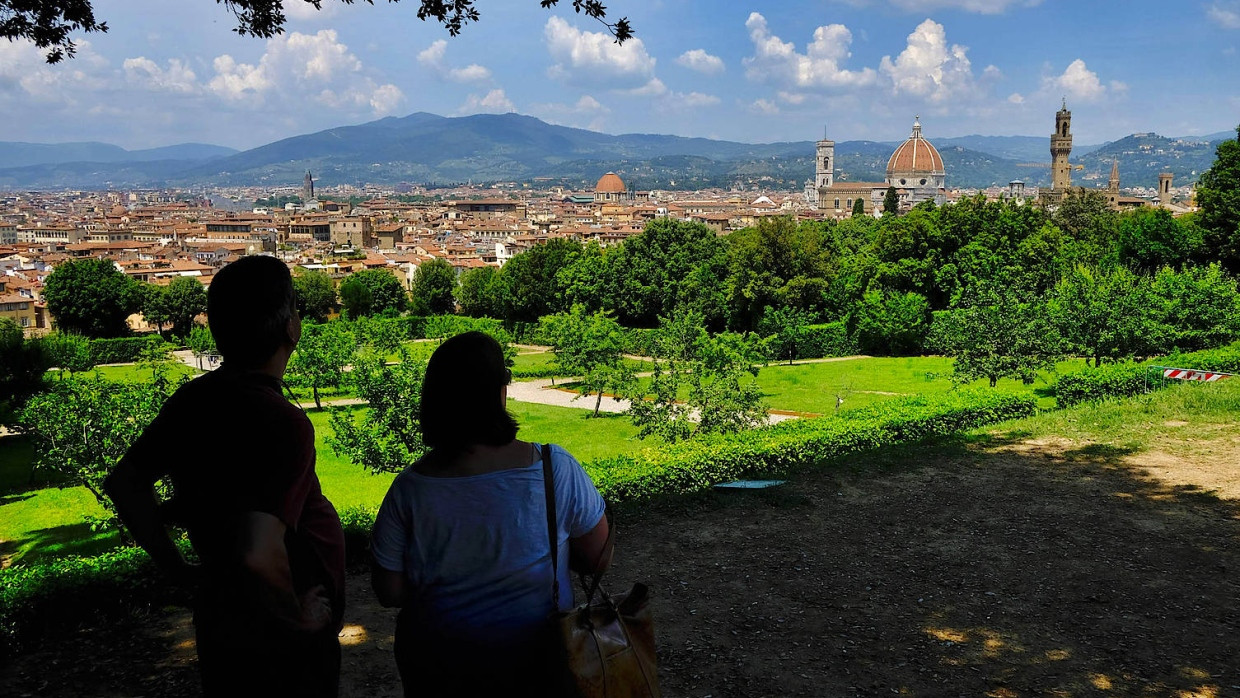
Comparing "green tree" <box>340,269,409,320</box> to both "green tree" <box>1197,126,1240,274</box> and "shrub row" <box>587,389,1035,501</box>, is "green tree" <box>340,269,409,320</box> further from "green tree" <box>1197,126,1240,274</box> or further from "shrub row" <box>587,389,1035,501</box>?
"shrub row" <box>587,389,1035,501</box>

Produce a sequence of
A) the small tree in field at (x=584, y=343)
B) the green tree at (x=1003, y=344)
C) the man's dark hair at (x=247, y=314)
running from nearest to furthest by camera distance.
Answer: the man's dark hair at (x=247, y=314)
the green tree at (x=1003, y=344)
the small tree in field at (x=584, y=343)

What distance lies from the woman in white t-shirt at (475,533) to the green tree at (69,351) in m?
36.1

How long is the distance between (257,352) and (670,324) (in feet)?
68.4

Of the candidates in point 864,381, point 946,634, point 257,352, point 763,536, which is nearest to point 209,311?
point 257,352

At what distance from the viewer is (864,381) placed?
31.0 meters

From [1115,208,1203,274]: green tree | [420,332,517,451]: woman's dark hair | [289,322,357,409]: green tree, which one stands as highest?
[420,332,517,451]: woman's dark hair

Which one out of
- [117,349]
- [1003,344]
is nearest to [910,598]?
[1003,344]

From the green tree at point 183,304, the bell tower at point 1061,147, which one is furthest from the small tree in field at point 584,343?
the bell tower at point 1061,147

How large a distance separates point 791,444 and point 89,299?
2143 inches

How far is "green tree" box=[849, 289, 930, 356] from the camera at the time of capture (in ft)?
126

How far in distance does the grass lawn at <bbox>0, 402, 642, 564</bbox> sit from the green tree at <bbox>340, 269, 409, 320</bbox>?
33581mm

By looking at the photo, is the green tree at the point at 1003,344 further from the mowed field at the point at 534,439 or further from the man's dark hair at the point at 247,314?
the man's dark hair at the point at 247,314

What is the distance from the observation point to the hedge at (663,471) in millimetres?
6039

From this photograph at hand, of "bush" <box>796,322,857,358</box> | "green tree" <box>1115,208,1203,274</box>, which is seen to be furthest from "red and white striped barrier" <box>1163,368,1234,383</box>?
"bush" <box>796,322,857,358</box>
